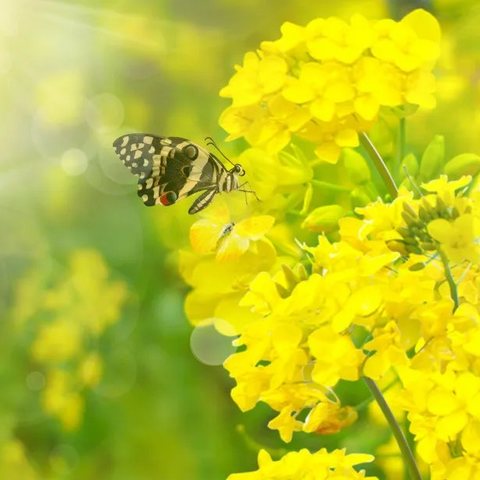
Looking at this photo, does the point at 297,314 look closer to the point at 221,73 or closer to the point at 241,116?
the point at 241,116

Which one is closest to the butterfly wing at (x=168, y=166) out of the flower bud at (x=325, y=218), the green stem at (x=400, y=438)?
the flower bud at (x=325, y=218)

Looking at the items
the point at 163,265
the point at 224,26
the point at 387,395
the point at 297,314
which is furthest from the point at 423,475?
the point at 224,26

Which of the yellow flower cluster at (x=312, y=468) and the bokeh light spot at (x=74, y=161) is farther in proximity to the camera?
the bokeh light spot at (x=74, y=161)

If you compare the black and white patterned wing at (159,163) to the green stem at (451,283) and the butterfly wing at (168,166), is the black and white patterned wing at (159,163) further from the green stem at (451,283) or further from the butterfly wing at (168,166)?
the green stem at (451,283)

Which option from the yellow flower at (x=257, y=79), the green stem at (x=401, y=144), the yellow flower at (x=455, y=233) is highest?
the yellow flower at (x=257, y=79)

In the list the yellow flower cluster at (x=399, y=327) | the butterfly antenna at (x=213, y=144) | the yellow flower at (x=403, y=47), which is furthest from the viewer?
the butterfly antenna at (x=213, y=144)
